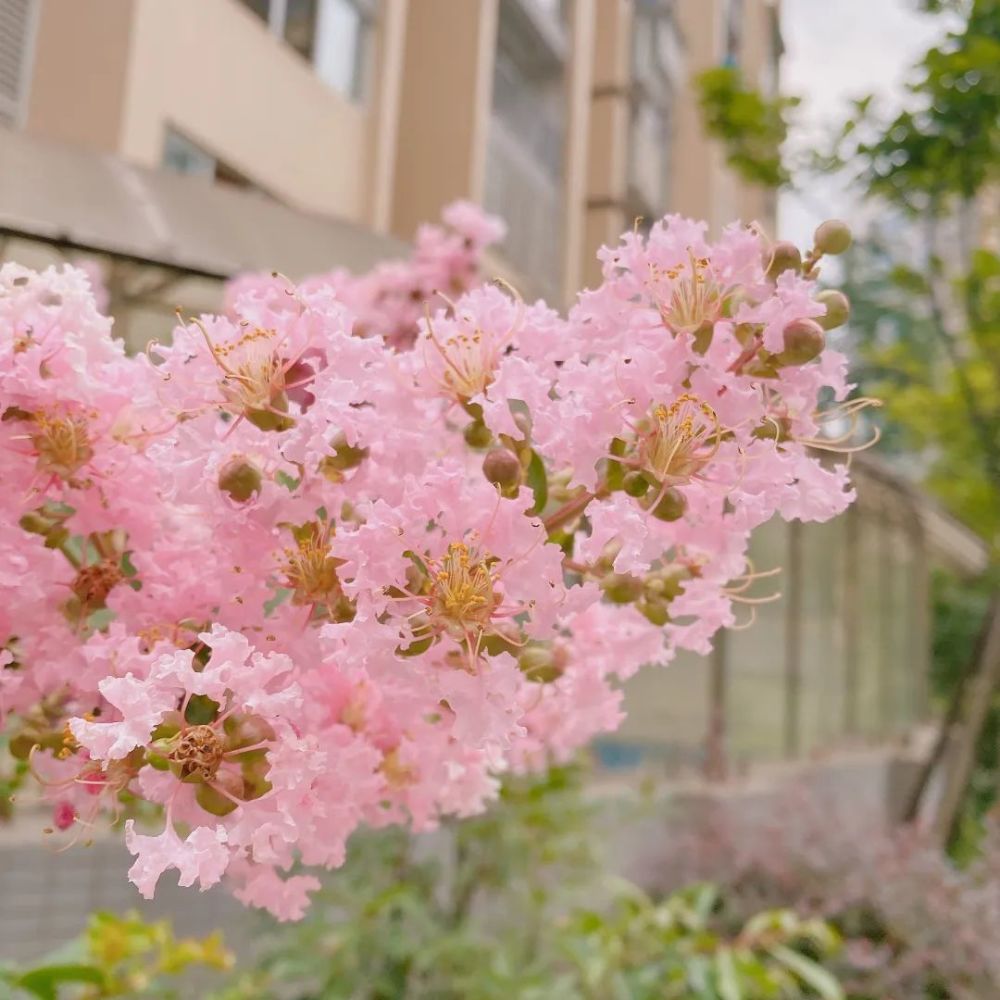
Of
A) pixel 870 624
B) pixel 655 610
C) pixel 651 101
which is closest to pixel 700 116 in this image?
pixel 651 101

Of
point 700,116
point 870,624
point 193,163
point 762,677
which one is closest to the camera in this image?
point 193,163

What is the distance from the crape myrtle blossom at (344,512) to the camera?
1.60 ft

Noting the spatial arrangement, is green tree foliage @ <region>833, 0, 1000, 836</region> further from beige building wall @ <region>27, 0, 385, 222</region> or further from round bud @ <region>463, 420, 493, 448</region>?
beige building wall @ <region>27, 0, 385, 222</region>

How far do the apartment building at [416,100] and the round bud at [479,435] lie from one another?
0.50 metres

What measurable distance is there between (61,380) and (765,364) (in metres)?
0.35

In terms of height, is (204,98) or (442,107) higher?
(442,107)

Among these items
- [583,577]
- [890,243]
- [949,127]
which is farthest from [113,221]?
[890,243]

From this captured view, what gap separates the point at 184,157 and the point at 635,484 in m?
1.86

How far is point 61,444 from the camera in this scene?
21.9 inches

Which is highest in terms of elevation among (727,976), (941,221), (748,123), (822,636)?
(748,123)

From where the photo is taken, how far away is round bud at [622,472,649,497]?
0.52m

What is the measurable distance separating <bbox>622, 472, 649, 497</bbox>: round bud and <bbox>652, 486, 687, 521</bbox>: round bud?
10mm

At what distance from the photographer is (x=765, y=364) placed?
0.54 meters

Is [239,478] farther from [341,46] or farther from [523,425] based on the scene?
[341,46]
